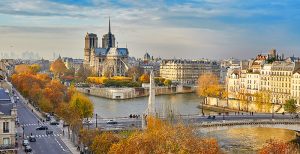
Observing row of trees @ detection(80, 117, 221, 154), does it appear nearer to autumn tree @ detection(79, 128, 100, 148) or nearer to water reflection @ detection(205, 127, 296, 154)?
autumn tree @ detection(79, 128, 100, 148)

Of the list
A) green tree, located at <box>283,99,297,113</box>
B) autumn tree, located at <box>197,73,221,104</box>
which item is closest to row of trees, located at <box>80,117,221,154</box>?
green tree, located at <box>283,99,297,113</box>

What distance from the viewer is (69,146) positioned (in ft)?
120

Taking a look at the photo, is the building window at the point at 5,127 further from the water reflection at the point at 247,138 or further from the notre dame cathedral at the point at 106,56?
the notre dame cathedral at the point at 106,56

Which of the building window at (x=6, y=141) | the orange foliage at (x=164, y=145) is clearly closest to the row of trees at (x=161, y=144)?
the orange foliage at (x=164, y=145)

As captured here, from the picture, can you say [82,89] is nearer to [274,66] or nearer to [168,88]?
Result: [168,88]

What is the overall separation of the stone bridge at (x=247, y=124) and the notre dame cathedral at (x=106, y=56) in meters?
101

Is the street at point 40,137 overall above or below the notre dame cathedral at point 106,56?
below

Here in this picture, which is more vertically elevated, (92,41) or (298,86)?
(92,41)

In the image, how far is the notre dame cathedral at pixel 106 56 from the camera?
151450 millimetres

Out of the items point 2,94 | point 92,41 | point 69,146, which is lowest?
point 69,146

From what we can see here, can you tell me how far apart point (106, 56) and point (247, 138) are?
119478 millimetres

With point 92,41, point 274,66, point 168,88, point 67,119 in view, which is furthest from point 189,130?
point 92,41

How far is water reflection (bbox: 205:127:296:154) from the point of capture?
41969 mm

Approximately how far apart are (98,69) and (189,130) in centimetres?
13000
